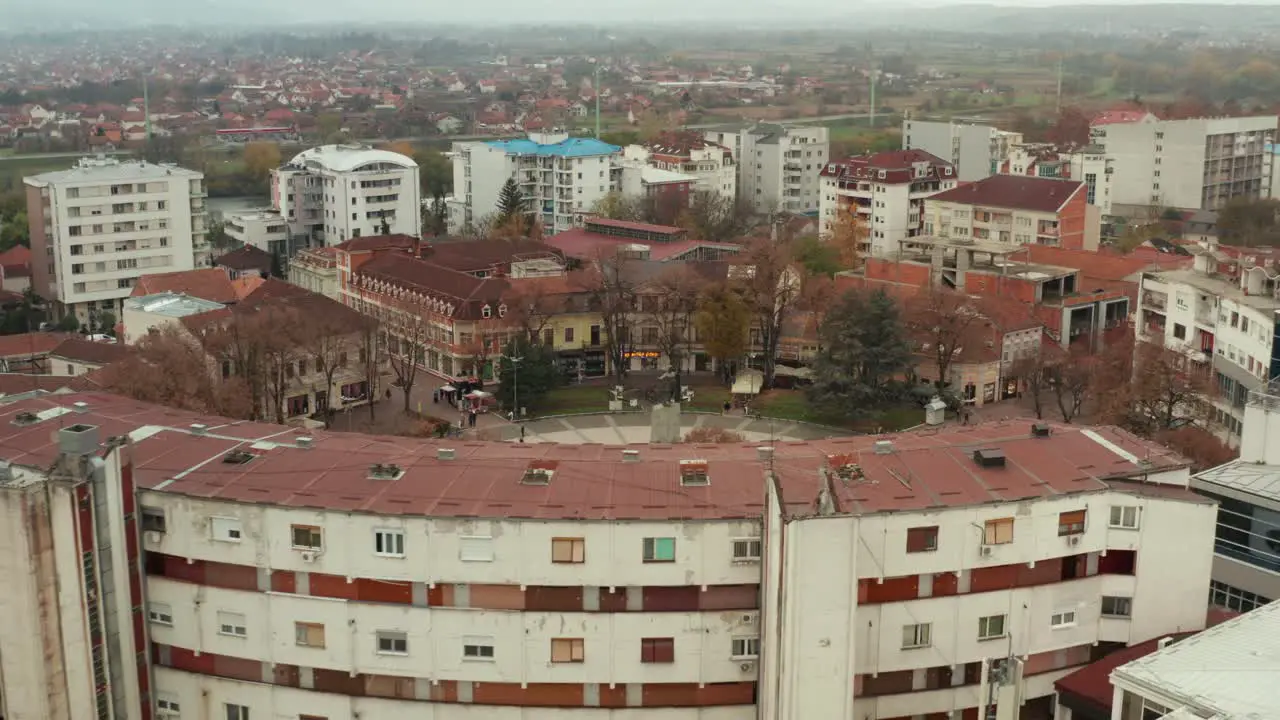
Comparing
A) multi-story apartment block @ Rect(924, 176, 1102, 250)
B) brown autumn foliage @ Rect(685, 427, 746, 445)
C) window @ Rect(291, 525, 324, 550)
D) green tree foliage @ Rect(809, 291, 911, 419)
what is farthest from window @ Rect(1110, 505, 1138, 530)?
multi-story apartment block @ Rect(924, 176, 1102, 250)

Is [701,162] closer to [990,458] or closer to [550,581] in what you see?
[990,458]

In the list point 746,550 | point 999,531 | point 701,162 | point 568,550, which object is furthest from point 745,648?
point 701,162

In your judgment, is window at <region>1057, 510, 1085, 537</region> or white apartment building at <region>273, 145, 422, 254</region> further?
white apartment building at <region>273, 145, 422, 254</region>

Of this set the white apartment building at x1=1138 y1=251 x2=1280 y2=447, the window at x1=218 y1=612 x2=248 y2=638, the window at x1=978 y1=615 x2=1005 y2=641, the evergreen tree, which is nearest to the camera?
the window at x1=218 y1=612 x2=248 y2=638

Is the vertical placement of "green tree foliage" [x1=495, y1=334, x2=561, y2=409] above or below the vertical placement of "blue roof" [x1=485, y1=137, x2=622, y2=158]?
below

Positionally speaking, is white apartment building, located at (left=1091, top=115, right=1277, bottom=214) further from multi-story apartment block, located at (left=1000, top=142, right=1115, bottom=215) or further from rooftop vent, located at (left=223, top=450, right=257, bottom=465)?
rooftop vent, located at (left=223, top=450, right=257, bottom=465)

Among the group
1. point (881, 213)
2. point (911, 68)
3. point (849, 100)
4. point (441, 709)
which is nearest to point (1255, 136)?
point (881, 213)

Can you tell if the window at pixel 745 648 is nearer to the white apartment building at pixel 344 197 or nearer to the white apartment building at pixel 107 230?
the white apartment building at pixel 107 230

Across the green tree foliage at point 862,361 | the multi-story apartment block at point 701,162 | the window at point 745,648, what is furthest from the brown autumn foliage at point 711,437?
the multi-story apartment block at point 701,162

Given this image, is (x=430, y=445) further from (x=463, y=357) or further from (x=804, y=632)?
(x=463, y=357)
